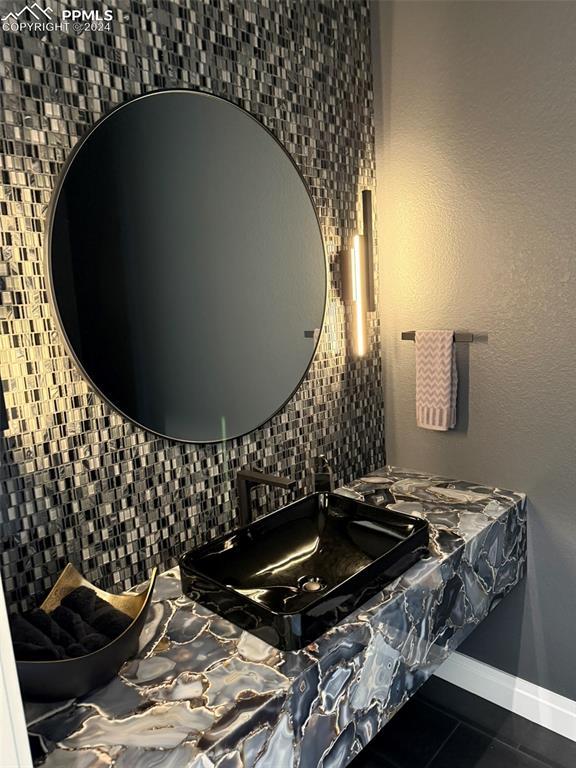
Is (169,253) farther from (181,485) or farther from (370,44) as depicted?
(370,44)

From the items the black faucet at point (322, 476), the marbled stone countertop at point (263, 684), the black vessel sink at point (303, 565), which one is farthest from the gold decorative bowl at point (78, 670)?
the black faucet at point (322, 476)

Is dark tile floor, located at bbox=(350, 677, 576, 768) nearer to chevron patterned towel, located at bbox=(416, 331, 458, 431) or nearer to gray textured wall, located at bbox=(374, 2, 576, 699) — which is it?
gray textured wall, located at bbox=(374, 2, 576, 699)

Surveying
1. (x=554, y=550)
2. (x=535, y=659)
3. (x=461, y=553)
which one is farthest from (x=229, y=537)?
(x=535, y=659)

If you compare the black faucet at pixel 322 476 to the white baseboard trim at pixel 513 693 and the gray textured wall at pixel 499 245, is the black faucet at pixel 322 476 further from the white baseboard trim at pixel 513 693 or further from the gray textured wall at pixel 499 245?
the white baseboard trim at pixel 513 693

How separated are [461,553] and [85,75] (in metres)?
1.66

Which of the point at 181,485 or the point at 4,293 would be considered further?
the point at 181,485

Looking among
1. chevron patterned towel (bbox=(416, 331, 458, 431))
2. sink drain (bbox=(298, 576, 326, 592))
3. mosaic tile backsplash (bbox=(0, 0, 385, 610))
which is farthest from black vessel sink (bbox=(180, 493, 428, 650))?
chevron patterned towel (bbox=(416, 331, 458, 431))

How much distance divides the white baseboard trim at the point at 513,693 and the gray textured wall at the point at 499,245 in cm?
4

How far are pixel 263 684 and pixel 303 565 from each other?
0.61m

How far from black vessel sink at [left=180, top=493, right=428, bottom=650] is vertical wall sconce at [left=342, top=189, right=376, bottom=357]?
2.23 feet

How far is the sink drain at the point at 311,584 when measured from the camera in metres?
1.61

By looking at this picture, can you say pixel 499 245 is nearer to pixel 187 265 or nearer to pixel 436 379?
pixel 436 379

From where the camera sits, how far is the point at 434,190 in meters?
2.16

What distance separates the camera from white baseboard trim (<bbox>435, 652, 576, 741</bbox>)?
2.08 m
